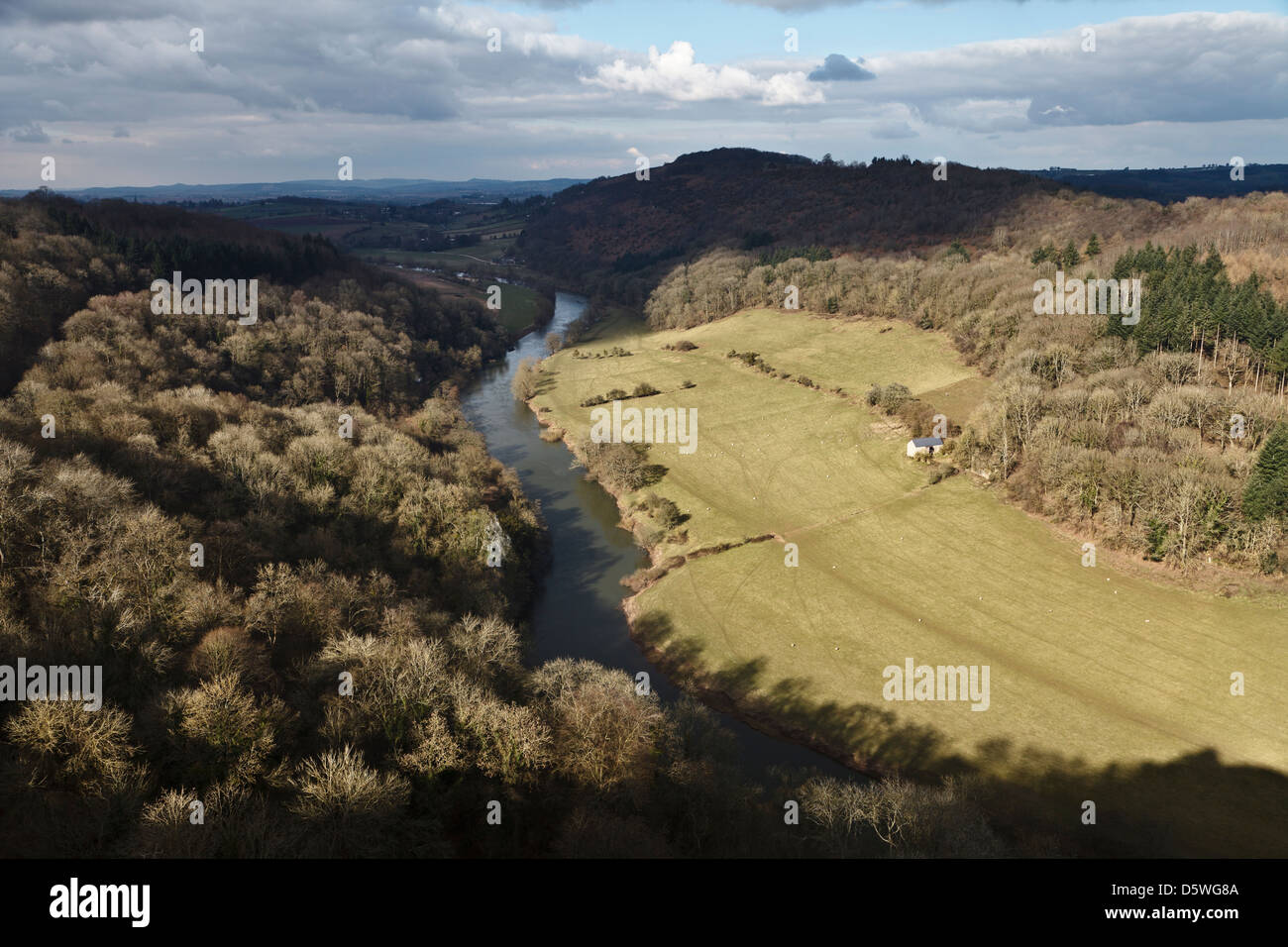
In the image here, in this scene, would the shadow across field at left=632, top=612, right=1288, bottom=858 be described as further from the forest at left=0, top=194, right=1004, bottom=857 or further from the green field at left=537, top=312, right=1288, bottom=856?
the forest at left=0, top=194, right=1004, bottom=857

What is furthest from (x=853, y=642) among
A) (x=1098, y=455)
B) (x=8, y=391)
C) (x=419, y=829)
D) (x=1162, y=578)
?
(x=8, y=391)

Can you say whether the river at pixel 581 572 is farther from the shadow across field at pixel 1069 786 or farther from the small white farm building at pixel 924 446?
the small white farm building at pixel 924 446

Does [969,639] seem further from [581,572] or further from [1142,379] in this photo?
[1142,379]

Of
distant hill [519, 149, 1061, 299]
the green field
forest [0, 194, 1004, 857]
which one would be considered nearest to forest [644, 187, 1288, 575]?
the green field

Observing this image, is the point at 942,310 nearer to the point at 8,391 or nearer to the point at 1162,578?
the point at 1162,578

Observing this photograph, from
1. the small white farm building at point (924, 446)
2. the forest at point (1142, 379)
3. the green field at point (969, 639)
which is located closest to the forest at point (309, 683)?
the green field at point (969, 639)

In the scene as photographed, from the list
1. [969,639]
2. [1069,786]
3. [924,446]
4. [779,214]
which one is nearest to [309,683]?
[1069,786]
